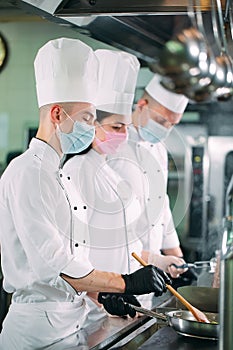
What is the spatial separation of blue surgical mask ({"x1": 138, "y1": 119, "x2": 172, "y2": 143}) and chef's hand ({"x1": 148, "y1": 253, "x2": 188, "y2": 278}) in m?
0.40

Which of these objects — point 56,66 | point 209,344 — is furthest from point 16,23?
point 209,344

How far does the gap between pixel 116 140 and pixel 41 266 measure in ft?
2.16

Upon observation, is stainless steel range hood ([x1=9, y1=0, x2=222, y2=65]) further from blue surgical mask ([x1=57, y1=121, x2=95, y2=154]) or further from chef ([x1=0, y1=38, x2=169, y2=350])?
blue surgical mask ([x1=57, y1=121, x2=95, y2=154])

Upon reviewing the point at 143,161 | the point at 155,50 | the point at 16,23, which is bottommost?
the point at 143,161

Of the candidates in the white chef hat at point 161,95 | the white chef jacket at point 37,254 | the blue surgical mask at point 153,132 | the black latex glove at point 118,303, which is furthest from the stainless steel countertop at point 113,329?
the white chef hat at point 161,95

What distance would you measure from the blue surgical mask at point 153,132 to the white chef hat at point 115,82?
0.15 metres

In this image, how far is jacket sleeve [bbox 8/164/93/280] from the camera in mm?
1971

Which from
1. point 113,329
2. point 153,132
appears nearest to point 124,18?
point 153,132

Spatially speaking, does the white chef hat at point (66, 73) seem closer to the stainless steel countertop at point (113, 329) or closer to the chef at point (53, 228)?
the chef at point (53, 228)

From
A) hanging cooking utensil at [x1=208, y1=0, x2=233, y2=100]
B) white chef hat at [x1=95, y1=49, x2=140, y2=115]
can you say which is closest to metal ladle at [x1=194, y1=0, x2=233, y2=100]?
hanging cooking utensil at [x1=208, y1=0, x2=233, y2=100]

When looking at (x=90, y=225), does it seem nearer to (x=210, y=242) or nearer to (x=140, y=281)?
(x=140, y=281)

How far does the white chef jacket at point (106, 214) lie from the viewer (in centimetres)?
238

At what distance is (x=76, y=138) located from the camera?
7.21ft

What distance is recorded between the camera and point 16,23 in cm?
336
